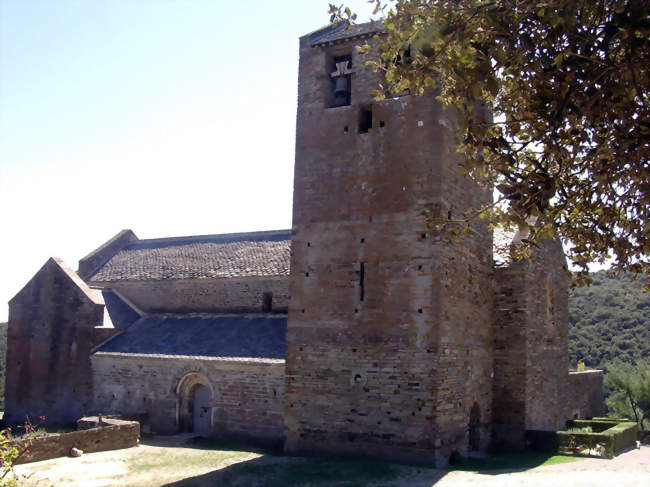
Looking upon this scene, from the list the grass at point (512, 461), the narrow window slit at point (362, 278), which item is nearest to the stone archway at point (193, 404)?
the narrow window slit at point (362, 278)

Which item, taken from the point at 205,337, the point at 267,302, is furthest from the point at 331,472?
the point at 267,302

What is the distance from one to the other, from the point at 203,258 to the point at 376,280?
12.5m

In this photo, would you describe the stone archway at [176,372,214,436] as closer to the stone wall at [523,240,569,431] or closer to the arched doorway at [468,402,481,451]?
the arched doorway at [468,402,481,451]

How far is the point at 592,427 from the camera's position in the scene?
2077cm

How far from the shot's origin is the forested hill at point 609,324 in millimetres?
43500

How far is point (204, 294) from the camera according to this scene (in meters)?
25.2

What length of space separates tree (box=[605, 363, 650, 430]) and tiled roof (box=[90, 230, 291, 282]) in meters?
19.1

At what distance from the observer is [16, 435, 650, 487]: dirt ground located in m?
13.2

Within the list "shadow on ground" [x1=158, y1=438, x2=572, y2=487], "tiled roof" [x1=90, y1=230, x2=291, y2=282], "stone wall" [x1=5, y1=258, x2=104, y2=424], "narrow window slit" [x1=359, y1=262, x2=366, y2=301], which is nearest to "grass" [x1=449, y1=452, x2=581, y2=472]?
"shadow on ground" [x1=158, y1=438, x2=572, y2=487]

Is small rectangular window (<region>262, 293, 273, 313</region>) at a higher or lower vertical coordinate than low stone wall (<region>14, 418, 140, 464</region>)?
higher

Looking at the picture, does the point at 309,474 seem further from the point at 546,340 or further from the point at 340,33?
the point at 340,33

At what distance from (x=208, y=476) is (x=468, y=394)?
674cm

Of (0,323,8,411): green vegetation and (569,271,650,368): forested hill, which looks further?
(569,271,650,368): forested hill

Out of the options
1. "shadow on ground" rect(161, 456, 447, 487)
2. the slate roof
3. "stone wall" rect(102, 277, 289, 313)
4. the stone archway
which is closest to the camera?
"shadow on ground" rect(161, 456, 447, 487)
